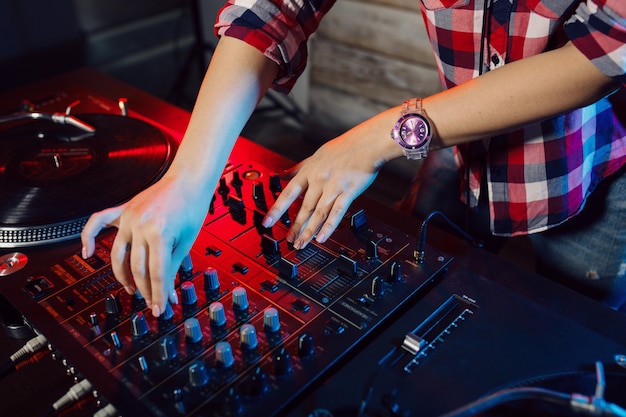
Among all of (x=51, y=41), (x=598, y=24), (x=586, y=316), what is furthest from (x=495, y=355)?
(x=51, y=41)

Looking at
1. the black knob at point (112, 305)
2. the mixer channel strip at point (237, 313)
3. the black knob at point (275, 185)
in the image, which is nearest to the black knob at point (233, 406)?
the mixer channel strip at point (237, 313)

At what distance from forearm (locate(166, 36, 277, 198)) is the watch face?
26 cm

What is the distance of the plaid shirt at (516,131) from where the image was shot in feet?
2.97

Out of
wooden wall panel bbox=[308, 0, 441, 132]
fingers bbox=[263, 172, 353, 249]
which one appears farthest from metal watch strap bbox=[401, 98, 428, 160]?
wooden wall panel bbox=[308, 0, 441, 132]

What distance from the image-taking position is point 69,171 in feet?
3.44

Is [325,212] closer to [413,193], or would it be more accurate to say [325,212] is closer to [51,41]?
[413,193]

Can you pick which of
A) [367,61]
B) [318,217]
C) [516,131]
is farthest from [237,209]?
[367,61]

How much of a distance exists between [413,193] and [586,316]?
599mm

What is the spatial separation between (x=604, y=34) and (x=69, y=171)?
88 cm

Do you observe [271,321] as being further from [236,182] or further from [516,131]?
[516,131]

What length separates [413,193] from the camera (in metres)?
1.33

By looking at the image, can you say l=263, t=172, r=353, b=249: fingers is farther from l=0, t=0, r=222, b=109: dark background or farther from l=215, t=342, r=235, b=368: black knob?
l=0, t=0, r=222, b=109: dark background

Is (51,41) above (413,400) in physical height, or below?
above

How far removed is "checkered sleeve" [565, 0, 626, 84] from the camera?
0.69 metres
